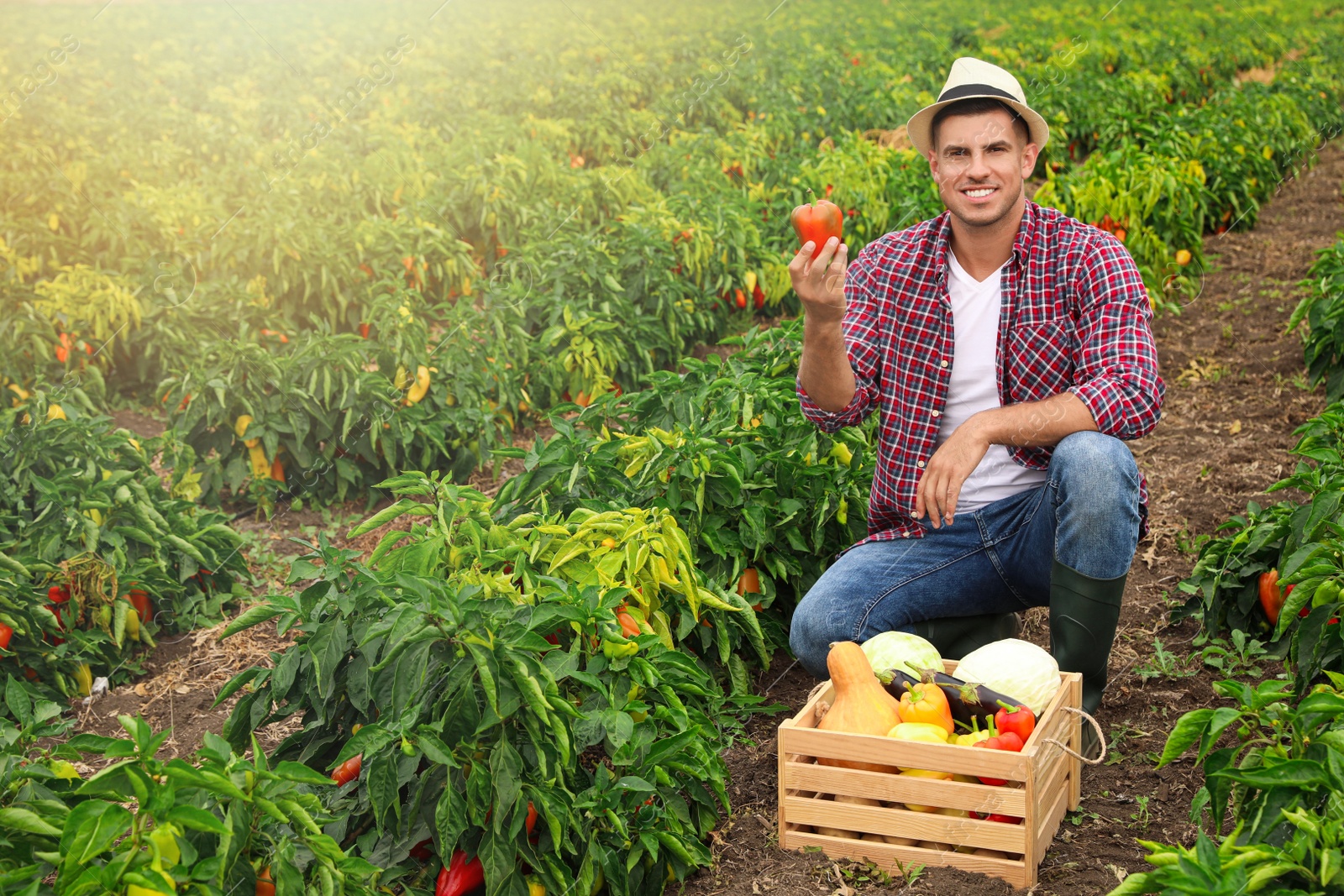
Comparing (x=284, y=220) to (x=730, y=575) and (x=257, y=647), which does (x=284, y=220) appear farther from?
(x=730, y=575)

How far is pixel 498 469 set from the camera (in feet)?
16.5

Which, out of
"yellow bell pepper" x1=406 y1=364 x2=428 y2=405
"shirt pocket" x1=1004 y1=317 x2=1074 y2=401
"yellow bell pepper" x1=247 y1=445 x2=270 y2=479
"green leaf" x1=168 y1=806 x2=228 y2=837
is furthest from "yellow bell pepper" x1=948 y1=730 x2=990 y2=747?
"yellow bell pepper" x1=247 y1=445 x2=270 y2=479

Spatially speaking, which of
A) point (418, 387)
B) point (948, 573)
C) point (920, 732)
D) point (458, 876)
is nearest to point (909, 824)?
point (920, 732)

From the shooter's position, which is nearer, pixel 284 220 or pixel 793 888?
pixel 793 888

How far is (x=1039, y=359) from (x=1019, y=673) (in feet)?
2.63

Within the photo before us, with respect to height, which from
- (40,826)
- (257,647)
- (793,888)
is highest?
(40,826)

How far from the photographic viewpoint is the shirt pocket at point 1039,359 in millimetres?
2768

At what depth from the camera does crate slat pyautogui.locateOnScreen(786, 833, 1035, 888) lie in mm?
2236

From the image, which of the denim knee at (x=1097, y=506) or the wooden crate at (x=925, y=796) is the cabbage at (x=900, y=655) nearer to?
the wooden crate at (x=925, y=796)

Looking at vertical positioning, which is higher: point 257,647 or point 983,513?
point 983,513

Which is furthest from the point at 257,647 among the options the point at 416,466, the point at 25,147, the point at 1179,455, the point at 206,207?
the point at 25,147

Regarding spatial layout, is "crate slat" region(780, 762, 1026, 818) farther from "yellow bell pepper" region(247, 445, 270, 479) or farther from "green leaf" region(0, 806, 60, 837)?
"yellow bell pepper" region(247, 445, 270, 479)

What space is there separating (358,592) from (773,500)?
140cm

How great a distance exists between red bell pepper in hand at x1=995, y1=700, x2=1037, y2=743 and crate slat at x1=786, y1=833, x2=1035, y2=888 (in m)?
0.25
